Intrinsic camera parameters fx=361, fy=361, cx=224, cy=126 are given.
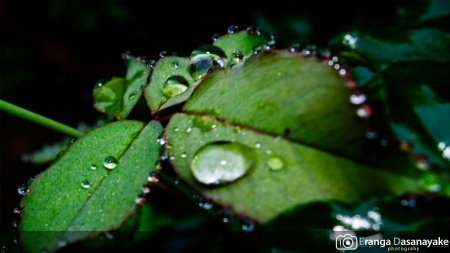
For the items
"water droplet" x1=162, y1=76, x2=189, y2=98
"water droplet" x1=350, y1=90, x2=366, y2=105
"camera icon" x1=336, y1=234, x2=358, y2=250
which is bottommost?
"camera icon" x1=336, y1=234, x2=358, y2=250

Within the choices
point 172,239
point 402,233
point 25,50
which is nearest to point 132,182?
point 402,233

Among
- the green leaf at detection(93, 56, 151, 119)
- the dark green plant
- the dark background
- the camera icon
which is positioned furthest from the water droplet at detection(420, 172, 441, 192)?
the dark background

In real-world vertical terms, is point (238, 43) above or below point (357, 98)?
above

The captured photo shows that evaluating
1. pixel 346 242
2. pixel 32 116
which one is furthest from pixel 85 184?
pixel 346 242

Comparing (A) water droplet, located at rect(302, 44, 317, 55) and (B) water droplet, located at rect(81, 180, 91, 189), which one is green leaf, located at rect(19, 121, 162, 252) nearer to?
(B) water droplet, located at rect(81, 180, 91, 189)

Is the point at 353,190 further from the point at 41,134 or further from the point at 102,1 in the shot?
the point at 41,134

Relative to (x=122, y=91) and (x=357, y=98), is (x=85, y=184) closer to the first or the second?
(x=122, y=91)

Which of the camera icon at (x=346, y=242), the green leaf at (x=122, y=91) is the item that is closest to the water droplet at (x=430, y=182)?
the camera icon at (x=346, y=242)
